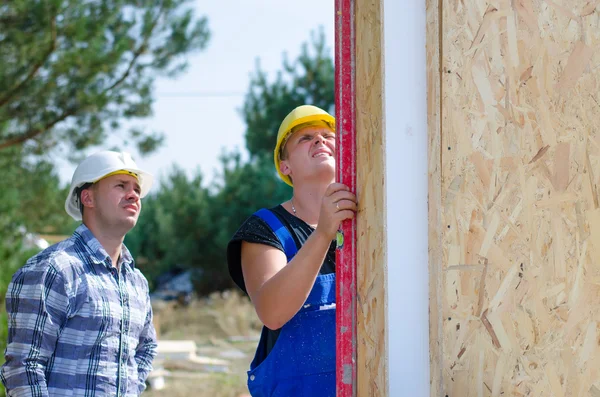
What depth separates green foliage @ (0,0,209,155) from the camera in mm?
10320

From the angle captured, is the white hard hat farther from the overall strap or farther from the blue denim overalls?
the blue denim overalls

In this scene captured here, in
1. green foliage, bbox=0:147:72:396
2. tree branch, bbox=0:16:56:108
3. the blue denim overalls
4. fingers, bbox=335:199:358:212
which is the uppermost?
tree branch, bbox=0:16:56:108

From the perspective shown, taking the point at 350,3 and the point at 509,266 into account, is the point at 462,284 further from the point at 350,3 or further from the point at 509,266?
the point at 350,3

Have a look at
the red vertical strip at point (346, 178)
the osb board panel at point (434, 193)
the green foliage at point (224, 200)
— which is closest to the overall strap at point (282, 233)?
the red vertical strip at point (346, 178)

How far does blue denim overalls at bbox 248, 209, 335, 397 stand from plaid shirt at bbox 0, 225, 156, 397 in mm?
862

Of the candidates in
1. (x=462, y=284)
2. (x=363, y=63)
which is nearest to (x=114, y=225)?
(x=363, y=63)

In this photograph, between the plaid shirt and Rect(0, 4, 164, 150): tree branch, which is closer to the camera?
the plaid shirt

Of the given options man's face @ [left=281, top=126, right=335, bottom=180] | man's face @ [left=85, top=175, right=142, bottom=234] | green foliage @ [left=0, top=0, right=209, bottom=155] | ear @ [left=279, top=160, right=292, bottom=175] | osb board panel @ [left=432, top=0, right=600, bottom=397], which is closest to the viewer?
osb board panel @ [left=432, top=0, right=600, bottom=397]

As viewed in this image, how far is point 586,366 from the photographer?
2242 millimetres

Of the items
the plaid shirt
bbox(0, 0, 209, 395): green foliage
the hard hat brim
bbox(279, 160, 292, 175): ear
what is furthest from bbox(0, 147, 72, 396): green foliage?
bbox(279, 160, 292, 175): ear

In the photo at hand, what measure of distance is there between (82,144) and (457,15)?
9.87 metres

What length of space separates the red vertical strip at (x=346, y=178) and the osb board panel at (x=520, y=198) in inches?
13.2

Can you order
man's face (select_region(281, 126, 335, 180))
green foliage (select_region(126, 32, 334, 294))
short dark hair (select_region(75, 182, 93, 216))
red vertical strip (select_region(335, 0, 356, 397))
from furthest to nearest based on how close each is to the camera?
green foliage (select_region(126, 32, 334, 294))
short dark hair (select_region(75, 182, 93, 216))
man's face (select_region(281, 126, 335, 180))
red vertical strip (select_region(335, 0, 356, 397))

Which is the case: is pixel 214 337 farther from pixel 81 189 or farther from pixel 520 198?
pixel 520 198
